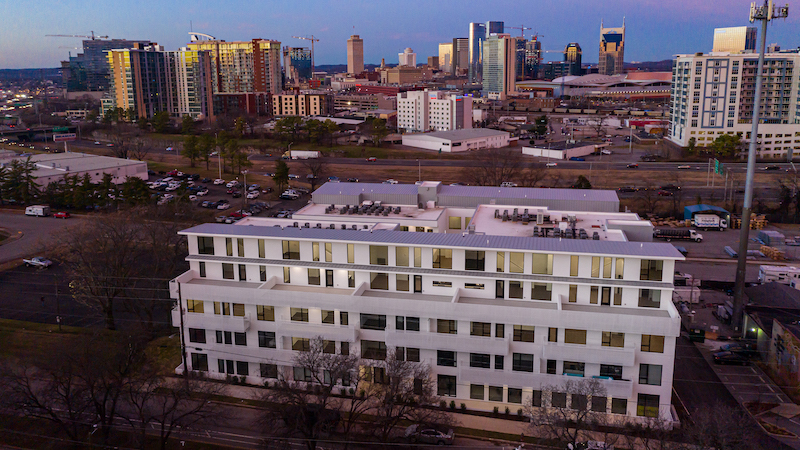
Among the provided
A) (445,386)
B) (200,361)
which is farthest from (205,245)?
(445,386)

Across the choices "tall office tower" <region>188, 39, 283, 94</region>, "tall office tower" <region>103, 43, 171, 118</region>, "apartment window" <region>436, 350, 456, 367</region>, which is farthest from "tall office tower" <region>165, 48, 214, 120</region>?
"apartment window" <region>436, 350, 456, 367</region>

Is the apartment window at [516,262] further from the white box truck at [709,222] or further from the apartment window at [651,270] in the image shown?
the white box truck at [709,222]

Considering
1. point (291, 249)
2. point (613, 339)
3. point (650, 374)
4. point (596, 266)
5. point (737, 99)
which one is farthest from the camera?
point (737, 99)

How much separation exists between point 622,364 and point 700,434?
4598 mm

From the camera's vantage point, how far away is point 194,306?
25.9m

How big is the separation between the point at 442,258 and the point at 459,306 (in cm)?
230

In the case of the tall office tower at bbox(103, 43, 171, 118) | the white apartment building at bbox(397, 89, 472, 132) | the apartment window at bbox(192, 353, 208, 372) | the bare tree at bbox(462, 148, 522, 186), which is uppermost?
the tall office tower at bbox(103, 43, 171, 118)

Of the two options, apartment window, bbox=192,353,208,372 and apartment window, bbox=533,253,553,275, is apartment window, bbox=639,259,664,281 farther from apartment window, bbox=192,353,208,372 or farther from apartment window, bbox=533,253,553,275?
apartment window, bbox=192,353,208,372

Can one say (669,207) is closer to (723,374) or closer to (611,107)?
(723,374)

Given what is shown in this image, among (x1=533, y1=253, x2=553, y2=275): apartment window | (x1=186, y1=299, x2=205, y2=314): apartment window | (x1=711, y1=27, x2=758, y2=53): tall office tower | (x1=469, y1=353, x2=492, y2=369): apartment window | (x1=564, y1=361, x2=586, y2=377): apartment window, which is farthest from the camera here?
(x1=711, y1=27, x2=758, y2=53): tall office tower

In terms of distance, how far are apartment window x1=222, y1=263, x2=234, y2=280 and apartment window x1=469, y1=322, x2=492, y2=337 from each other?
10.7 meters

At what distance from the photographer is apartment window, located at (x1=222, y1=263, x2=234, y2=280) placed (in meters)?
26.4

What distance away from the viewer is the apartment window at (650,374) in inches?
851

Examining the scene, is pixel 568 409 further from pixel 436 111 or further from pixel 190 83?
pixel 190 83
